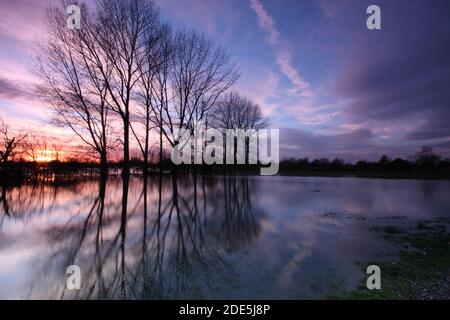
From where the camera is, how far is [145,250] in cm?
479

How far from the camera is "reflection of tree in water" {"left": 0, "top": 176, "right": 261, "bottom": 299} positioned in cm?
332

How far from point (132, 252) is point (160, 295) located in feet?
5.92

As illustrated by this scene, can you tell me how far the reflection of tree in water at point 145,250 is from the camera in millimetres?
3316

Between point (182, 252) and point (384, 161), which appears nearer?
point (182, 252)

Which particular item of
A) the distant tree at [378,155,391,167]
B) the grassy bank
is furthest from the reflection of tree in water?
the distant tree at [378,155,391,167]

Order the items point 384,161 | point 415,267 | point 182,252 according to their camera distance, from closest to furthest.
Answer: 1. point 415,267
2. point 182,252
3. point 384,161

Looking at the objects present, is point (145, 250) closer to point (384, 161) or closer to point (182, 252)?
point (182, 252)

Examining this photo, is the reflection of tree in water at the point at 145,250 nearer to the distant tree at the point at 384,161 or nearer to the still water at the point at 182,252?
the still water at the point at 182,252

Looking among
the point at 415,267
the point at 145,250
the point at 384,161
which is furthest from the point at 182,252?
the point at 384,161

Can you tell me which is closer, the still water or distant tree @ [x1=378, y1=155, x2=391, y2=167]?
the still water

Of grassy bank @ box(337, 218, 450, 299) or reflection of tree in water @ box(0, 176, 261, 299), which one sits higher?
reflection of tree in water @ box(0, 176, 261, 299)

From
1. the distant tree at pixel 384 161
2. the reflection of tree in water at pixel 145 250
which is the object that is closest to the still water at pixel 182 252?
the reflection of tree in water at pixel 145 250

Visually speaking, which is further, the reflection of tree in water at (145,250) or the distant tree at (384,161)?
the distant tree at (384,161)

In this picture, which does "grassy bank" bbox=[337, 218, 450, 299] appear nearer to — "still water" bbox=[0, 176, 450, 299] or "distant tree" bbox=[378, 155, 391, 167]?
"still water" bbox=[0, 176, 450, 299]
